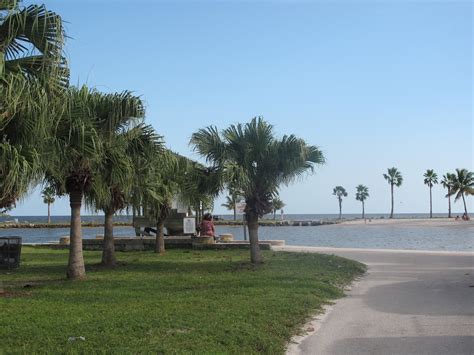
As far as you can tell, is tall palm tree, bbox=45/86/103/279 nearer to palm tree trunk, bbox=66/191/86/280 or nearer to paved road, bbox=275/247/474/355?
palm tree trunk, bbox=66/191/86/280

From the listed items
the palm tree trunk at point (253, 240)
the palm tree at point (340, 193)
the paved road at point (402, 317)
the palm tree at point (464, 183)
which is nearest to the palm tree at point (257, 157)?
the palm tree trunk at point (253, 240)

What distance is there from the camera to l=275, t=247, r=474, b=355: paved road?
6895mm

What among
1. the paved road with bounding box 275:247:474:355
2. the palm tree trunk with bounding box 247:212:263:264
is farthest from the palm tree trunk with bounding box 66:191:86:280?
the paved road with bounding box 275:247:474:355

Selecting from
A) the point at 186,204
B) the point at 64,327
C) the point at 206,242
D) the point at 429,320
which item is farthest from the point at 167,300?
the point at 206,242

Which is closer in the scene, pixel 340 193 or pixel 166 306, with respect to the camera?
pixel 166 306

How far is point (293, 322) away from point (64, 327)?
320 cm

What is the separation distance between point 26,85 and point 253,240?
31.5 ft

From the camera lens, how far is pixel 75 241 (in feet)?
43.2

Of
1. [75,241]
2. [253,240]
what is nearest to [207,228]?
[253,240]

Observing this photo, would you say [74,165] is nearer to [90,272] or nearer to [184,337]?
[90,272]

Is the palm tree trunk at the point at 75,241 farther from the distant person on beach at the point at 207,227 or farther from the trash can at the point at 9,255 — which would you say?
the distant person on beach at the point at 207,227

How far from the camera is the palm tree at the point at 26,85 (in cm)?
812

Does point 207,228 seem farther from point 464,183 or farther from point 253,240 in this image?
point 464,183

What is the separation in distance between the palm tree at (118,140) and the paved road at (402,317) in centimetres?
607
